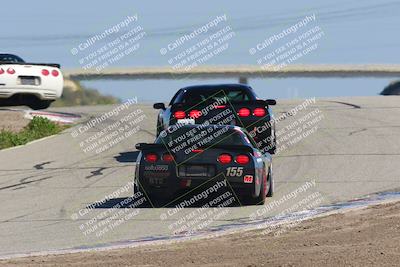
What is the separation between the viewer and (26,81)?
25984 mm

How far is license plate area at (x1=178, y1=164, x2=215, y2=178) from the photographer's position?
14125 millimetres

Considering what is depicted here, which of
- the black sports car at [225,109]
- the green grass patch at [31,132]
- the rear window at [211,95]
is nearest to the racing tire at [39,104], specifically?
the green grass patch at [31,132]

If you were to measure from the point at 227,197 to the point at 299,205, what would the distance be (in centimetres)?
95

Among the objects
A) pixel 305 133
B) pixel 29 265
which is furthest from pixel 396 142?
pixel 29 265

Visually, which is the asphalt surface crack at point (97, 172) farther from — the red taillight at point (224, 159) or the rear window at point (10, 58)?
the rear window at point (10, 58)

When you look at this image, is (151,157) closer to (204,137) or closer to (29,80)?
(204,137)

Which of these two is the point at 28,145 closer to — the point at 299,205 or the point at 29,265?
the point at 299,205

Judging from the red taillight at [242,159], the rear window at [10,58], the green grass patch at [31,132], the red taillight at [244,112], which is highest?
the red taillight at [242,159]

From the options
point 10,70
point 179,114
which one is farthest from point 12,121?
point 179,114

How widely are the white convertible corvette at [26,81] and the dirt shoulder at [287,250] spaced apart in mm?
15230

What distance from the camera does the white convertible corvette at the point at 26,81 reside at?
2572cm

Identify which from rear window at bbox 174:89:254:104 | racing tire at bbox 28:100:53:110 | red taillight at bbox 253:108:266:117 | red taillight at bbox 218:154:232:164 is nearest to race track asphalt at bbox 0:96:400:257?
red taillight at bbox 218:154:232:164

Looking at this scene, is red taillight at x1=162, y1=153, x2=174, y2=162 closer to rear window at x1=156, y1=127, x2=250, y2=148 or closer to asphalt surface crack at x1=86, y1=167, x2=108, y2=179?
rear window at x1=156, y1=127, x2=250, y2=148

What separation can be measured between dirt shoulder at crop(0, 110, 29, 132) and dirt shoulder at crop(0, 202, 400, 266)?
15699mm
